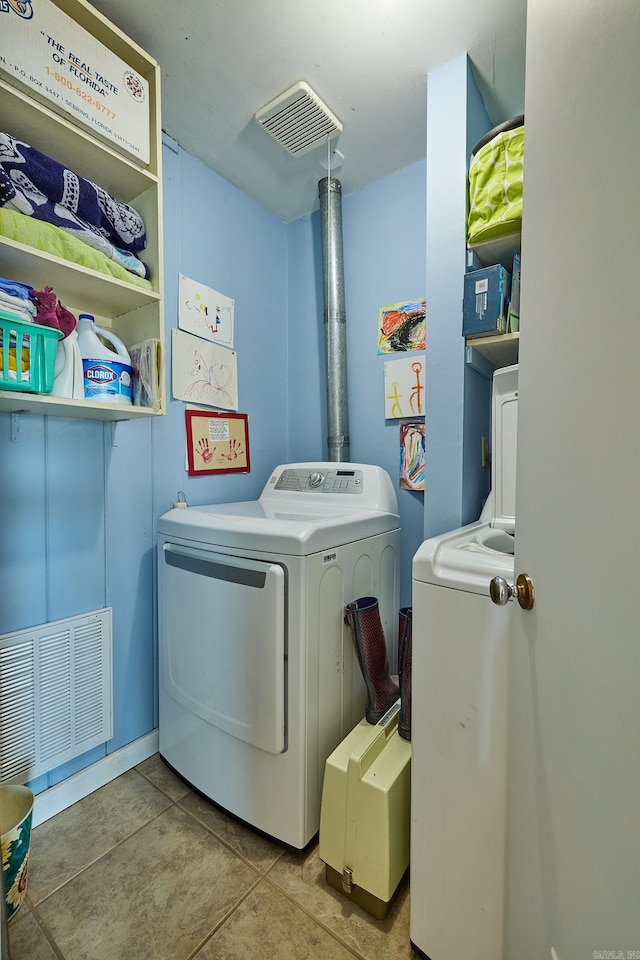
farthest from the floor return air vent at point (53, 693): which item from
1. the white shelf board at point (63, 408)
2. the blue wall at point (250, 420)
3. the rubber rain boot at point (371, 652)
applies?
the rubber rain boot at point (371, 652)

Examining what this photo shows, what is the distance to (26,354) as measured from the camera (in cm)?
108

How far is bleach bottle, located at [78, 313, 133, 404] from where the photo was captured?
1285 millimetres

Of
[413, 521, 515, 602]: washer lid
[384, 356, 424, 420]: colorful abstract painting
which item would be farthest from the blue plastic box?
[413, 521, 515, 602]: washer lid

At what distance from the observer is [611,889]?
1.38ft

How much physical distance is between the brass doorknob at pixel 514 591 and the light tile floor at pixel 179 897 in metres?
1.03

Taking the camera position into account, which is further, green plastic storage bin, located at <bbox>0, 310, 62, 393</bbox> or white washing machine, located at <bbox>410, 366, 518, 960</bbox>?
green plastic storage bin, located at <bbox>0, 310, 62, 393</bbox>

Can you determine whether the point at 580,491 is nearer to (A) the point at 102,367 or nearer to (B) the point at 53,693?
(A) the point at 102,367

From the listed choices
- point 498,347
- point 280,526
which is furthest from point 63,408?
point 498,347

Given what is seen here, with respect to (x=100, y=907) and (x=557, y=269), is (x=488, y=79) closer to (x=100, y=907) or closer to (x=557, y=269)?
(x=557, y=269)

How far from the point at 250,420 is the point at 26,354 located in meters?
1.18

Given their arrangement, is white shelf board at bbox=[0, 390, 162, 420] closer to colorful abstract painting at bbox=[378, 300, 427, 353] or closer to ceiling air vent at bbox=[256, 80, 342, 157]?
colorful abstract painting at bbox=[378, 300, 427, 353]

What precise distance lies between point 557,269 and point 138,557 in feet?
5.49

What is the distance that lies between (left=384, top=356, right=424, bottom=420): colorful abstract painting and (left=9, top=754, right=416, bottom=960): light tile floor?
1.69 meters

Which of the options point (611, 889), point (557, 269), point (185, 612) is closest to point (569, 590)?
point (611, 889)
